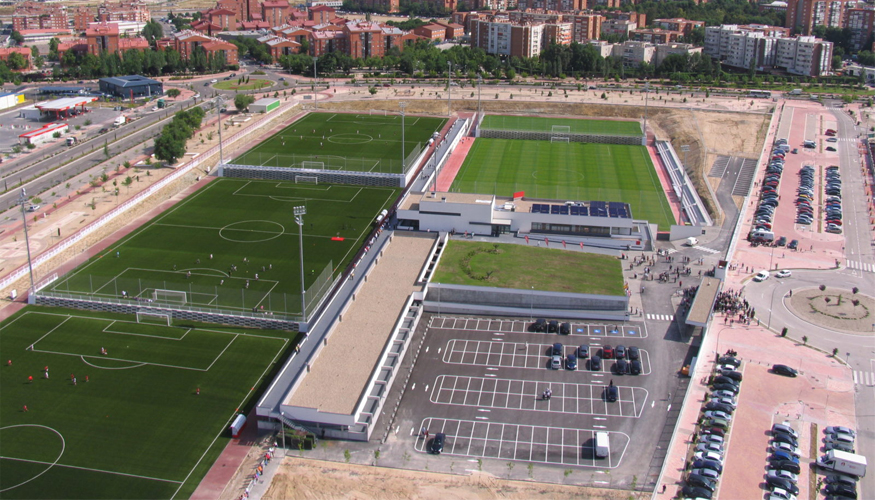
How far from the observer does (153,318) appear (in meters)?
52.7

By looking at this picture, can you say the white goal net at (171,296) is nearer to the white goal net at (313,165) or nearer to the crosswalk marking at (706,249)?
the white goal net at (313,165)

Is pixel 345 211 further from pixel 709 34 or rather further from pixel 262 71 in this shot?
pixel 709 34

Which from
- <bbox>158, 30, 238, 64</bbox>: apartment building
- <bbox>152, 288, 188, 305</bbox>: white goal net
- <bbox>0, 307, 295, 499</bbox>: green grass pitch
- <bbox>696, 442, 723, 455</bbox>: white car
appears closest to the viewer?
<bbox>0, 307, 295, 499</bbox>: green grass pitch

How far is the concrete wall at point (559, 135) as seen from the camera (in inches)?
3930

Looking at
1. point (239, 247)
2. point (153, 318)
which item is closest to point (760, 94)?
point (239, 247)

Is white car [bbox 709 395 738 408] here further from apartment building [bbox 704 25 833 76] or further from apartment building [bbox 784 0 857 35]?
apartment building [bbox 784 0 857 35]

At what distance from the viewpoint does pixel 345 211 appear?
74.1m

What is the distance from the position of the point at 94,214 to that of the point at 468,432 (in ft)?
148

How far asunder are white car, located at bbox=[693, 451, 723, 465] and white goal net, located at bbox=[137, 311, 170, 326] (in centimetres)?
3305

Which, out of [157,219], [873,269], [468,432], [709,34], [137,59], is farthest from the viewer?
[709,34]

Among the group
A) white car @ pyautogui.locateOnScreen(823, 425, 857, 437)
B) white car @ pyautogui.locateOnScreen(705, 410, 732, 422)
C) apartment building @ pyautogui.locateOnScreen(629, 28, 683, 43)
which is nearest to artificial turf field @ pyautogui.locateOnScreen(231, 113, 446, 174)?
white car @ pyautogui.locateOnScreen(705, 410, 732, 422)

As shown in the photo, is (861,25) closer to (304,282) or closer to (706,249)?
(706,249)

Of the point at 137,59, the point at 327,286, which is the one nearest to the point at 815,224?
the point at 327,286

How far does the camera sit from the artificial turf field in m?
86.8
